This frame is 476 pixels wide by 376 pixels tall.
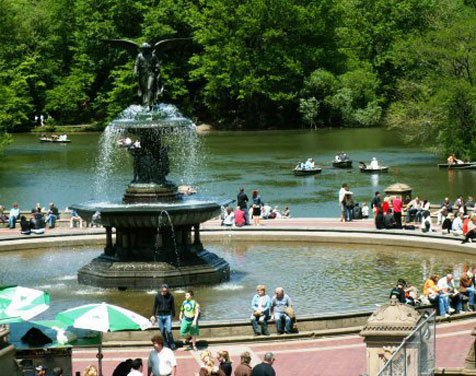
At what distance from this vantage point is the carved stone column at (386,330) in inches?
746

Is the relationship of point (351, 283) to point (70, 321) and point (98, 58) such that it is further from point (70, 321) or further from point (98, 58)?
point (98, 58)

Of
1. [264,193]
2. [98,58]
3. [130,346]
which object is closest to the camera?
[130,346]

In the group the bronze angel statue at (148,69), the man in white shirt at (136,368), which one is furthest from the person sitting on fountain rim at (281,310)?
the bronze angel statue at (148,69)

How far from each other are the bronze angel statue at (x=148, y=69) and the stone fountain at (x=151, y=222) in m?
0.03

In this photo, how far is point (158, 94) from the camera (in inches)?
1356

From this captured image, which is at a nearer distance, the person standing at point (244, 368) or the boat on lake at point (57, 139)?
the person standing at point (244, 368)

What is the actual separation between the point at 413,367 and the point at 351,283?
46.5ft

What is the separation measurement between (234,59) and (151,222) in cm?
8872

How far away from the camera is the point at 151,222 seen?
31.6m

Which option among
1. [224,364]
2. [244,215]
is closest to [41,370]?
[224,364]

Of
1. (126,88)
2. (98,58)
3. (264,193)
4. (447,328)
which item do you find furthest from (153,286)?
(98,58)

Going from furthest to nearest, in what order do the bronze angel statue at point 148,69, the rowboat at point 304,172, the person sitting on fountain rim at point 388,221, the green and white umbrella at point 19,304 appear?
the rowboat at point 304,172 → the person sitting on fountain rim at point 388,221 → the bronze angel statue at point 148,69 → the green and white umbrella at point 19,304

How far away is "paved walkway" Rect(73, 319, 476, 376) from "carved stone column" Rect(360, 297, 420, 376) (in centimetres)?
285

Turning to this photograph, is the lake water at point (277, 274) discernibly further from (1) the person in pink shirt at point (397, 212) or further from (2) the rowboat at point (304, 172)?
(2) the rowboat at point (304, 172)
